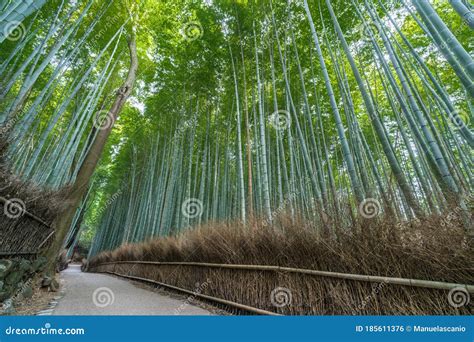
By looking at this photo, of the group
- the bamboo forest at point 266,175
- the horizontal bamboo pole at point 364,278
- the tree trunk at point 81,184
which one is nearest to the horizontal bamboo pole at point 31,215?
the bamboo forest at point 266,175

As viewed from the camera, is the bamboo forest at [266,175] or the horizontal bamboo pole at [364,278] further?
the bamboo forest at [266,175]

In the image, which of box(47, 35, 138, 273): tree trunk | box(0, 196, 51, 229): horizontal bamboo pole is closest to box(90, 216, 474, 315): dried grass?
box(0, 196, 51, 229): horizontal bamboo pole

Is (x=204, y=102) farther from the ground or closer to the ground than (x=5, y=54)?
farther from the ground

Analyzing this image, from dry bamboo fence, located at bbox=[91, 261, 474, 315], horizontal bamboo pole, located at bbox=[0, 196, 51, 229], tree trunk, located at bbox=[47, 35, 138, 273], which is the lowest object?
dry bamboo fence, located at bbox=[91, 261, 474, 315]

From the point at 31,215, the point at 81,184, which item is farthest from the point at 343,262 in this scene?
the point at 81,184

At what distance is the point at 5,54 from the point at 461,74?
8.06 metres

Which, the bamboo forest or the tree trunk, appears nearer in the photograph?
the bamboo forest

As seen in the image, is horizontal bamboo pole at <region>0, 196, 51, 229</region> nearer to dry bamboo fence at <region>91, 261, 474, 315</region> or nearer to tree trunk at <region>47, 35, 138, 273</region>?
tree trunk at <region>47, 35, 138, 273</region>

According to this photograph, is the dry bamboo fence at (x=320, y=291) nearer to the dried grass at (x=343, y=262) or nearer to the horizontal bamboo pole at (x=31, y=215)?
the dried grass at (x=343, y=262)

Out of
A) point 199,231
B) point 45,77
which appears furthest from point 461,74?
point 45,77

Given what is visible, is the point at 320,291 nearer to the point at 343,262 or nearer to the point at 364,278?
the point at 343,262

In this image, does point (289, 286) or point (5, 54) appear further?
point (5, 54)

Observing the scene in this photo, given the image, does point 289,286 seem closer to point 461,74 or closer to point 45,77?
point 461,74

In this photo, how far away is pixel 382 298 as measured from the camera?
1491 mm
